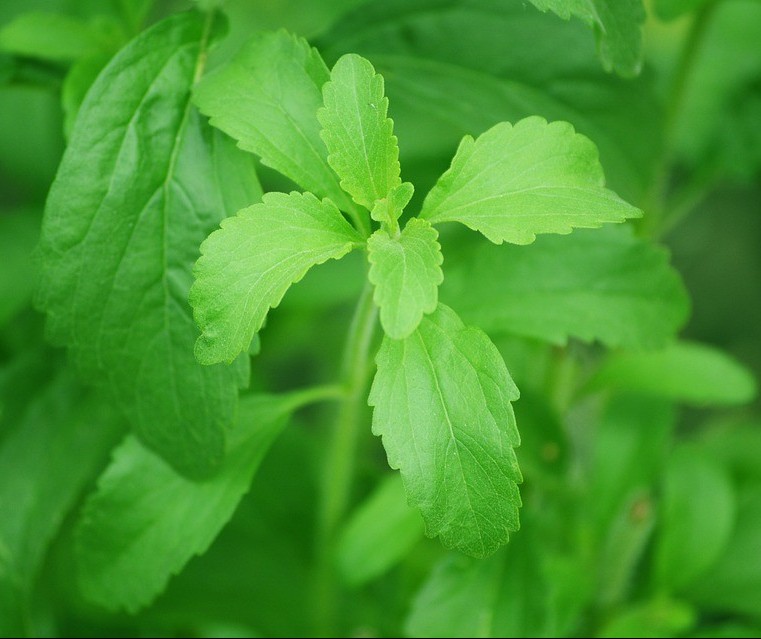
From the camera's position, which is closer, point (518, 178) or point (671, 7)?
point (518, 178)

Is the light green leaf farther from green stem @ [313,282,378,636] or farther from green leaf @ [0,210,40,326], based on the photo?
green leaf @ [0,210,40,326]

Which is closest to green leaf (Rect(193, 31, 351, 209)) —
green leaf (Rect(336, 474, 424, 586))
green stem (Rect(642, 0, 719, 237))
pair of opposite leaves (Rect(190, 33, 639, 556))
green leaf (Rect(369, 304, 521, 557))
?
pair of opposite leaves (Rect(190, 33, 639, 556))

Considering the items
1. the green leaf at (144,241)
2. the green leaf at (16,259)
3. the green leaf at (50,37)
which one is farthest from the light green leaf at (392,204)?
the green leaf at (16,259)

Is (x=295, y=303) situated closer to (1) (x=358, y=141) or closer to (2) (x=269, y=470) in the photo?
(2) (x=269, y=470)

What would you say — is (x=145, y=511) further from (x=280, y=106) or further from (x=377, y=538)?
(x=280, y=106)

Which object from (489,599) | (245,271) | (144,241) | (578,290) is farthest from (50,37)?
(489,599)

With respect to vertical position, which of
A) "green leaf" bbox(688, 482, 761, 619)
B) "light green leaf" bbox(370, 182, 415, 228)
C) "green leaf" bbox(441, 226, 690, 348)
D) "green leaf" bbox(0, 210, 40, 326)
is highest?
"light green leaf" bbox(370, 182, 415, 228)

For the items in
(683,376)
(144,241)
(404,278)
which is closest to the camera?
(404,278)

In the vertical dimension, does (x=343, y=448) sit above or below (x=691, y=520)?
above
